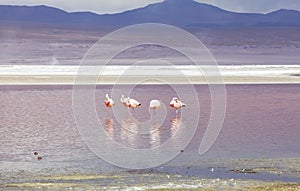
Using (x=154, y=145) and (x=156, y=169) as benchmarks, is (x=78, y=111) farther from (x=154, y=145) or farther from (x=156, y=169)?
(x=156, y=169)

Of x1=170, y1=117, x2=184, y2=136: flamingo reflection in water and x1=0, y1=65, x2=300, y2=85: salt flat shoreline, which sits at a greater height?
x1=0, y1=65, x2=300, y2=85: salt flat shoreline

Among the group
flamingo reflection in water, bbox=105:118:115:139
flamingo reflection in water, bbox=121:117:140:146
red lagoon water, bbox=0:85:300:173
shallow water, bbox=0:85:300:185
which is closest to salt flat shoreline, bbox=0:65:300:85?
red lagoon water, bbox=0:85:300:173

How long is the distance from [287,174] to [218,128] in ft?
18.2

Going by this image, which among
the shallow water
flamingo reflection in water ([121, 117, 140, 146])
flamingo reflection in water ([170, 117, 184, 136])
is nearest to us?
→ the shallow water

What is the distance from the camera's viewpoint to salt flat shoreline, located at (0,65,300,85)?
2983cm

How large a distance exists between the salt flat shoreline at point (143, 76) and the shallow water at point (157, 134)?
462 cm

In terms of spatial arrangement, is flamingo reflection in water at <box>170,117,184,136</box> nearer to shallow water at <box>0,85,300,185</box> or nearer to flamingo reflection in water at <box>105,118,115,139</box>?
shallow water at <box>0,85,300,185</box>

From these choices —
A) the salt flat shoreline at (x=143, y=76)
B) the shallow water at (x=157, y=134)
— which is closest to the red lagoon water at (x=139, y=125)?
the shallow water at (x=157, y=134)

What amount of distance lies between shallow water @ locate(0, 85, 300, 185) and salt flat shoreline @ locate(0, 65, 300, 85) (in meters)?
4.62

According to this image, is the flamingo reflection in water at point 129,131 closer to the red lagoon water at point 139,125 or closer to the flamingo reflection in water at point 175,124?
the red lagoon water at point 139,125

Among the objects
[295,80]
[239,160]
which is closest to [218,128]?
[239,160]

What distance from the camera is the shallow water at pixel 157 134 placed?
11781 mm

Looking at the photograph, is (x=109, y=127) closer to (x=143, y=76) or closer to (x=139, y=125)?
(x=139, y=125)

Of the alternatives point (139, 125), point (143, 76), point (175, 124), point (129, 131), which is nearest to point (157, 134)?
point (129, 131)
